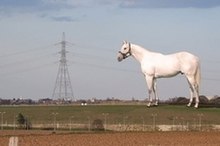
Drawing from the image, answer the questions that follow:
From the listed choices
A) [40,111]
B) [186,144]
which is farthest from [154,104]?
[186,144]

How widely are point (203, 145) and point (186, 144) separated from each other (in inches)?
37.1

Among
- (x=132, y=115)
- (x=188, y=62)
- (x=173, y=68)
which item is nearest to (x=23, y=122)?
(x=132, y=115)

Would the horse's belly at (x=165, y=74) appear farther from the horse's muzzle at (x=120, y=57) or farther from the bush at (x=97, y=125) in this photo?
the bush at (x=97, y=125)

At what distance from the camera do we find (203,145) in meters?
22.7

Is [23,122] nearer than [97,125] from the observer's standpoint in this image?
No

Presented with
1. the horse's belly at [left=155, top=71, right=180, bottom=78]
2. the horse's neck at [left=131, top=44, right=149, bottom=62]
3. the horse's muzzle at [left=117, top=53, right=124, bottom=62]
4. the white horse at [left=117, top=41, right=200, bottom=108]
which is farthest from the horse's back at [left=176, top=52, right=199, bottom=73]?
the horse's muzzle at [left=117, top=53, right=124, bottom=62]

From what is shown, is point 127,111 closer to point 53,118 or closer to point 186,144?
point 53,118

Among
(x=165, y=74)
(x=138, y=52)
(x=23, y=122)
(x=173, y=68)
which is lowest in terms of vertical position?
(x=23, y=122)

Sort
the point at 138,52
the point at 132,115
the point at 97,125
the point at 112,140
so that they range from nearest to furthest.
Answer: the point at 112,140, the point at 97,125, the point at 132,115, the point at 138,52

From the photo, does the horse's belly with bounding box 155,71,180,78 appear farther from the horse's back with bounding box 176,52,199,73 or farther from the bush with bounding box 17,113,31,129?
the bush with bounding box 17,113,31,129

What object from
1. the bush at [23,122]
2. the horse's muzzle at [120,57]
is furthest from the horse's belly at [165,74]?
the bush at [23,122]

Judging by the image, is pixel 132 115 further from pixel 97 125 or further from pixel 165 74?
pixel 165 74

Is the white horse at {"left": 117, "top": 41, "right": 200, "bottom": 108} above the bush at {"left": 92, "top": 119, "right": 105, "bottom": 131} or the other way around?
above

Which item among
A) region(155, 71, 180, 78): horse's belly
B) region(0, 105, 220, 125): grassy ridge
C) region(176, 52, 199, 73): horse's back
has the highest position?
region(176, 52, 199, 73): horse's back
